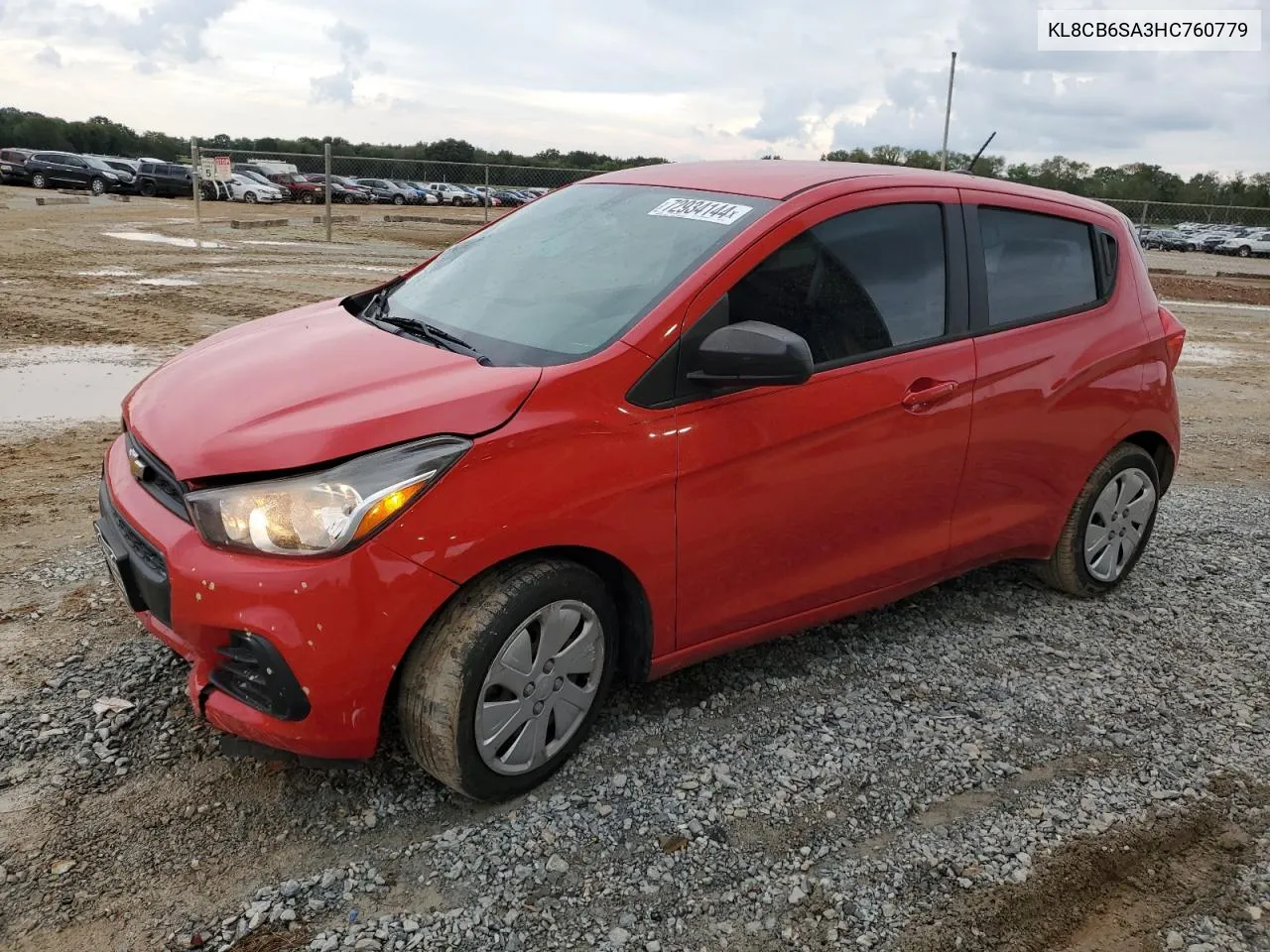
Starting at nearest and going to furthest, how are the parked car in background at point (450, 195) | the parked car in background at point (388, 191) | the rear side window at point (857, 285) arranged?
1. the rear side window at point (857, 285)
2. the parked car in background at point (388, 191)
3. the parked car in background at point (450, 195)

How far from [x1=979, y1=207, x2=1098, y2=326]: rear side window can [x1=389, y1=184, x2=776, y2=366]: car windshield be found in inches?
43.2

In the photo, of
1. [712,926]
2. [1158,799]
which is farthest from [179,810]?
[1158,799]

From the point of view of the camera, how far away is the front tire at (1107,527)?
14.2 ft

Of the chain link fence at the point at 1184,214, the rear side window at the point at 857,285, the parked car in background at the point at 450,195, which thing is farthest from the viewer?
the parked car in background at the point at 450,195

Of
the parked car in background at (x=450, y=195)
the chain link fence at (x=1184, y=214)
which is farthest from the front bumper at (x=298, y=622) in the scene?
the parked car in background at (x=450, y=195)

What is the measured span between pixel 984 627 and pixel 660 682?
1540 mm

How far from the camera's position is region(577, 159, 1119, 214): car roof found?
3.45 m

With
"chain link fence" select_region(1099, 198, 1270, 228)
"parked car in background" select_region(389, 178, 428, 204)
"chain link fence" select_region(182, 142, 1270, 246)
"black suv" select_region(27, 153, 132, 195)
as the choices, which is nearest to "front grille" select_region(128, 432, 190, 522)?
"chain link fence" select_region(182, 142, 1270, 246)

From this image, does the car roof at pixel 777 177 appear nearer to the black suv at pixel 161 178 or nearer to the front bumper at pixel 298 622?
the front bumper at pixel 298 622

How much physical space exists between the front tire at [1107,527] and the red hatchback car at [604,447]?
0.28 ft

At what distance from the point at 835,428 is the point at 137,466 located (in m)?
2.14

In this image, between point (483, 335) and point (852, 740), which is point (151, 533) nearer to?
point (483, 335)

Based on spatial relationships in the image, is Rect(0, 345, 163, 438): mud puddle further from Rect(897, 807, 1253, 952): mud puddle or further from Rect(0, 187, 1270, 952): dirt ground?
Rect(897, 807, 1253, 952): mud puddle

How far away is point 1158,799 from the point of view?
10.2 feet
